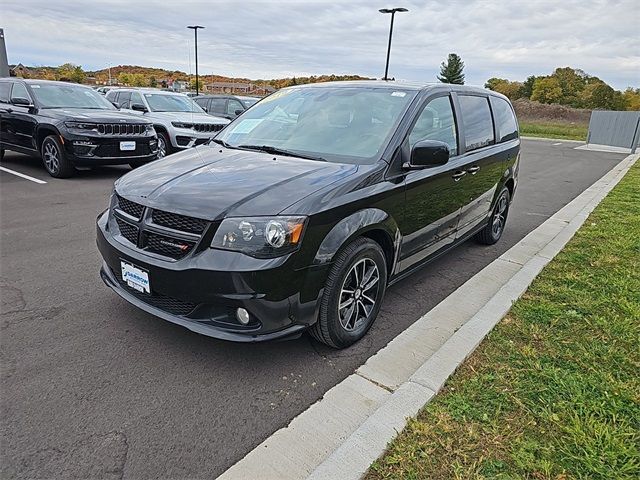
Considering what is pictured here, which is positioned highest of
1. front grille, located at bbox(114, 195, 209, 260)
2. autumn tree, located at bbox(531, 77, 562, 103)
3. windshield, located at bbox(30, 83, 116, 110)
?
autumn tree, located at bbox(531, 77, 562, 103)

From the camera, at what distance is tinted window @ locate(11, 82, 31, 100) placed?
28.8 ft

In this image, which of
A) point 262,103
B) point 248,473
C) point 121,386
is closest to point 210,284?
point 121,386

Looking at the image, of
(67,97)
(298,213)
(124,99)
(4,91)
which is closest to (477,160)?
(298,213)

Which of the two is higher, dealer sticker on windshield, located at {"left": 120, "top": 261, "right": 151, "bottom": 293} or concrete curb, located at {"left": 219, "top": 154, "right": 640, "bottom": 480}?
dealer sticker on windshield, located at {"left": 120, "top": 261, "right": 151, "bottom": 293}

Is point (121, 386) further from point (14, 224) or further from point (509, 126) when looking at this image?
point (509, 126)

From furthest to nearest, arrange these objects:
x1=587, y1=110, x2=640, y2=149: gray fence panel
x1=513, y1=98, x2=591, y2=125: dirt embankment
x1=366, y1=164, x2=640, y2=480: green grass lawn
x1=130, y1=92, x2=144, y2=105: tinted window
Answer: x1=513, y1=98, x2=591, y2=125: dirt embankment, x1=587, y1=110, x2=640, y2=149: gray fence panel, x1=130, y1=92, x2=144, y2=105: tinted window, x1=366, y1=164, x2=640, y2=480: green grass lawn

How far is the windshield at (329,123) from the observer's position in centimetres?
330

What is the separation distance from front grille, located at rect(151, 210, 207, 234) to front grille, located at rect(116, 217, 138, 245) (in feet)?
0.69

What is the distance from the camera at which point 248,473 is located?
1964 millimetres

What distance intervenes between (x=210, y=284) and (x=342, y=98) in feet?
6.92

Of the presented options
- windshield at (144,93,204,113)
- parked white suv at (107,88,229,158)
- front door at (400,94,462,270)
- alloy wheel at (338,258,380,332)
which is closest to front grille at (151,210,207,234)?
alloy wheel at (338,258,380,332)

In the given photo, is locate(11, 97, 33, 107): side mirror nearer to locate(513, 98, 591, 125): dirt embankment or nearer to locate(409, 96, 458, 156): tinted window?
locate(409, 96, 458, 156): tinted window

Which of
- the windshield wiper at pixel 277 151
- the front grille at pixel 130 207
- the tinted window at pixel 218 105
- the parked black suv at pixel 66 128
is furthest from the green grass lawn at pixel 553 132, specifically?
the front grille at pixel 130 207

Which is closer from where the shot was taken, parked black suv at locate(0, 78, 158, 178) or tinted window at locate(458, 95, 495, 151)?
tinted window at locate(458, 95, 495, 151)
